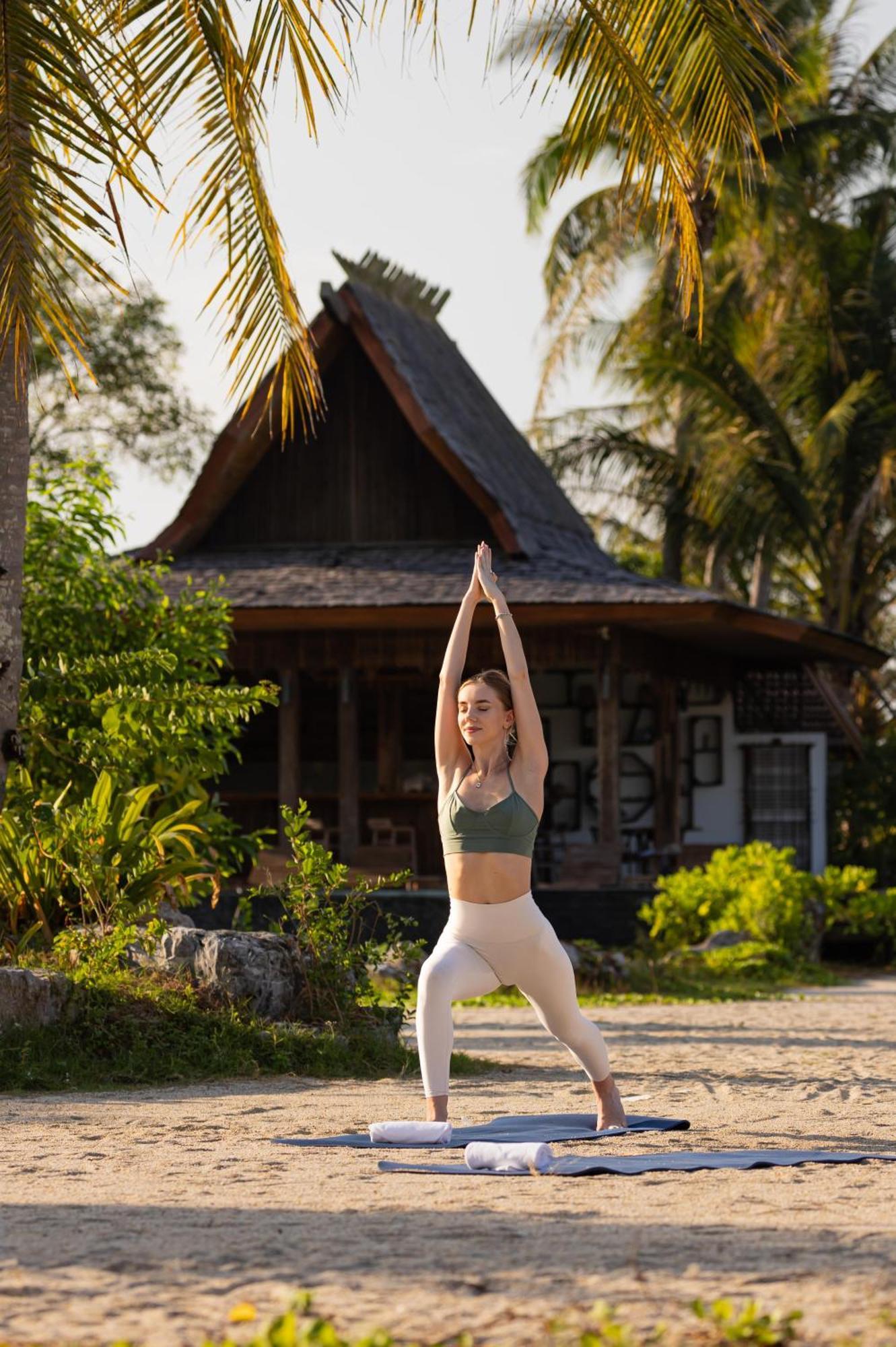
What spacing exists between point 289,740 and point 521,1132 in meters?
13.2

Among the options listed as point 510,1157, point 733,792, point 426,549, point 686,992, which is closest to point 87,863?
point 510,1157

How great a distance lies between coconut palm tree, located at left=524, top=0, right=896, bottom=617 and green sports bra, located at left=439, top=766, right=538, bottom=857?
19.2 m

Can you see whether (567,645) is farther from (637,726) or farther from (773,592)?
(773,592)

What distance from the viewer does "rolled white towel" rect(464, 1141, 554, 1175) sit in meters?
5.80

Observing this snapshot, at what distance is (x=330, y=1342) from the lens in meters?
3.50

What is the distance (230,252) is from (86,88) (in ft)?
4.51

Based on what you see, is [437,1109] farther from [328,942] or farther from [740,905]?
[740,905]

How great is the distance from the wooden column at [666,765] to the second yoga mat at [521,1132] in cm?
1436

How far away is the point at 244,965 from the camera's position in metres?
9.45

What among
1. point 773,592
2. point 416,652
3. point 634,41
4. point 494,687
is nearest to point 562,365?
point 416,652

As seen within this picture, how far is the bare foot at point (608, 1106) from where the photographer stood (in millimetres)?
6820

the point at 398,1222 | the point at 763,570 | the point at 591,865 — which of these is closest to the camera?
the point at 398,1222

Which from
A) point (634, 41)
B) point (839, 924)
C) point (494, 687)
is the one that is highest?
point (634, 41)

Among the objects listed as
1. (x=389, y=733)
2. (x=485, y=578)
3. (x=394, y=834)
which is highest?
(x=485, y=578)
